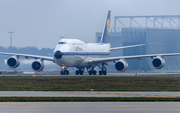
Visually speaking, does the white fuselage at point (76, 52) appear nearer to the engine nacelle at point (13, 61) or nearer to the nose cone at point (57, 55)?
the nose cone at point (57, 55)

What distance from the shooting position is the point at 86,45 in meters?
57.7

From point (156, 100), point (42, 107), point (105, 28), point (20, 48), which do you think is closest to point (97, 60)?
point (105, 28)

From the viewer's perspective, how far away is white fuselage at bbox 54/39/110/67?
52.0m

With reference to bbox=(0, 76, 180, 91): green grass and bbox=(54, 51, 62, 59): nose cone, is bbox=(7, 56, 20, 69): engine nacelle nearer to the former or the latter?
bbox=(54, 51, 62, 59): nose cone

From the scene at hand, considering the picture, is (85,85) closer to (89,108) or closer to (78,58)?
(89,108)

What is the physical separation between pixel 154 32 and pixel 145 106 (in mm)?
78829

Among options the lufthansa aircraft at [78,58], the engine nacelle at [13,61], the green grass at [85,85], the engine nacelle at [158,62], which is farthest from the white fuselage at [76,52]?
the green grass at [85,85]

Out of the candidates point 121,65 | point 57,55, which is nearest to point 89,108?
point 57,55

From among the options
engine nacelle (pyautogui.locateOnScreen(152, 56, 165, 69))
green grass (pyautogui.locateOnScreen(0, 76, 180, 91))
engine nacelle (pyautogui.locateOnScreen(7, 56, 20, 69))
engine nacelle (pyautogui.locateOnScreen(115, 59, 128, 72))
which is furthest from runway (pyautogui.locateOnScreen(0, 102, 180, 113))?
engine nacelle (pyautogui.locateOnScreen(7, 56, 20, 69))

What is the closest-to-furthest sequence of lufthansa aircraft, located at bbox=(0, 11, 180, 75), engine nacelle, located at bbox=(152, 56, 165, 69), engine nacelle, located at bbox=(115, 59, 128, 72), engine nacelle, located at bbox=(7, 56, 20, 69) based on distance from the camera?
engine nacelle, located at bbox=(152, 56, 165, 69), lufthansa aircraft, located at bbox=(0, 11, 180, 75), engine nacelle, located at bbox=(115, 59, 128, 72), engine nacelle, located at bbox=(7, 56, 20, 69)

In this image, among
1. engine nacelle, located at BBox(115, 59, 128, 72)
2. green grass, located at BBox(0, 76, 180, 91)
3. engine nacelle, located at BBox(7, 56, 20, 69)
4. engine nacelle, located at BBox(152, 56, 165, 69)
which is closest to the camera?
green grass, located at BBox(0, 76, 180, 91)

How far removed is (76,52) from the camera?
54188 mm

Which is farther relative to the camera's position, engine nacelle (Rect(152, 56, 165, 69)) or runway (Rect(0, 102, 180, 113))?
engine nacelle (Rect(152, 56, 165, 69))

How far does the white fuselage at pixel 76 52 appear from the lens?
171 feet
